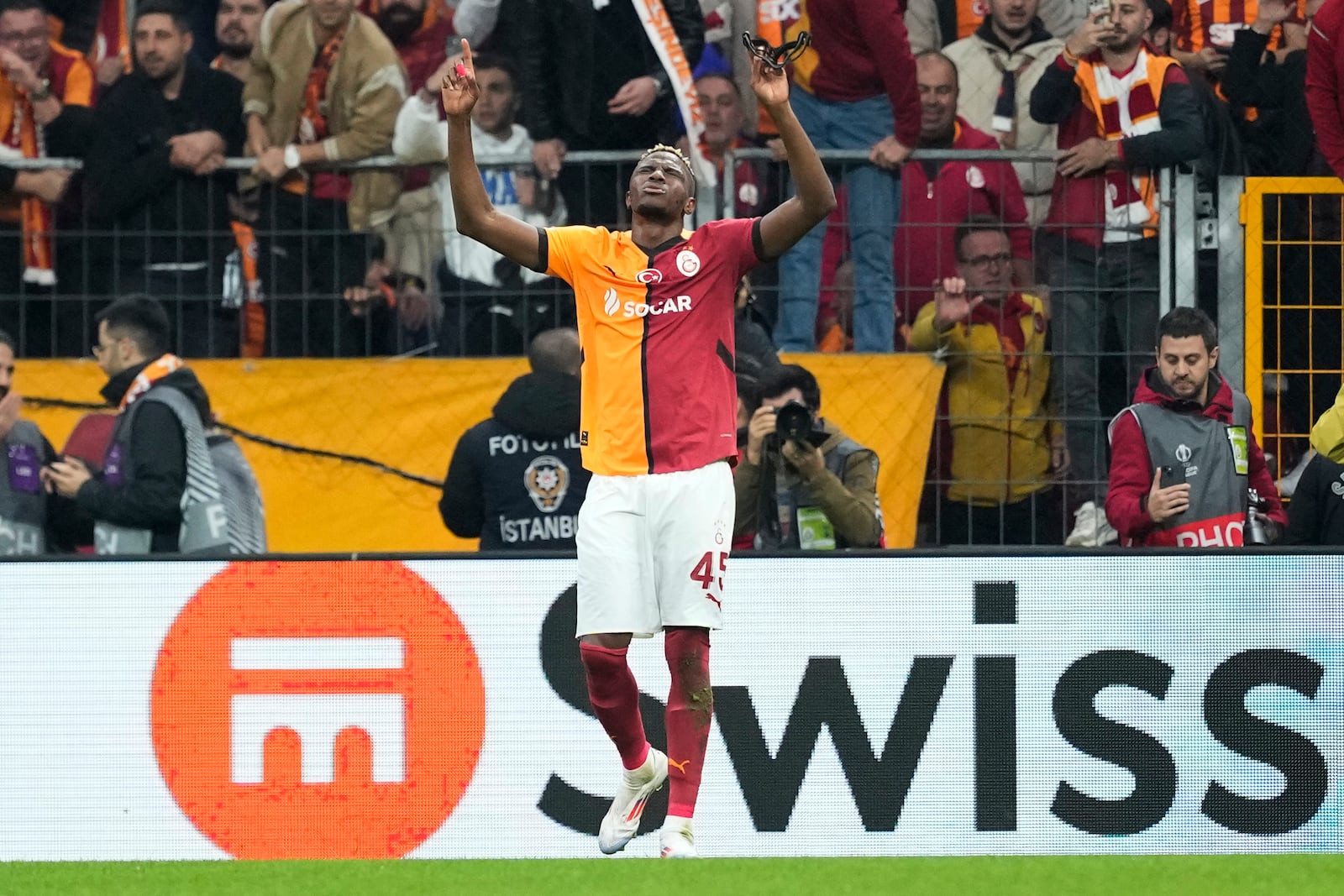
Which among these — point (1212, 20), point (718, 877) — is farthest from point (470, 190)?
point (1212, 20)

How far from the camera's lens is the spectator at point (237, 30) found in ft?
31.6

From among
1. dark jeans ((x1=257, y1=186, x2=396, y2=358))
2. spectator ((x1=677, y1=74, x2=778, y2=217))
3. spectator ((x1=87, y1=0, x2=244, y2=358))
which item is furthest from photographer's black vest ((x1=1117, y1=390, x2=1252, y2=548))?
spectator ((x1=87, y1=0, x2=244, y2=358))

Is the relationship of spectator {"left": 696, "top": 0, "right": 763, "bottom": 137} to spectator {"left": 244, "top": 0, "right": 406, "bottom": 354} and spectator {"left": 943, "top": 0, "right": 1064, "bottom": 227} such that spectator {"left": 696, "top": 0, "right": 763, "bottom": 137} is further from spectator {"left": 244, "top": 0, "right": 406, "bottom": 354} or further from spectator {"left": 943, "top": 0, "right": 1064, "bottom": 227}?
spectator {"left": 244, "top": 0, "right": 406, "bottom": 354}

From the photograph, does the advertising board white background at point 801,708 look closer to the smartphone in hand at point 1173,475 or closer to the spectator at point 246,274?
the smartphone in hand at point 1173,475

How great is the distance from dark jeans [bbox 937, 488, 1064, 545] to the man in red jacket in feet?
6.13

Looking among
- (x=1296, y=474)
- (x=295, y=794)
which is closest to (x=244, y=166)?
(x=295, y=794)

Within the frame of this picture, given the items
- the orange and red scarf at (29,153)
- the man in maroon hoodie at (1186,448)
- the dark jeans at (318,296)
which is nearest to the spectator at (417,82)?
the dark jeans at (318,296)

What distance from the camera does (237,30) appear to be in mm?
9648

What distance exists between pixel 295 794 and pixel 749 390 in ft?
8.10

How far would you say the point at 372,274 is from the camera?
29.7 ft

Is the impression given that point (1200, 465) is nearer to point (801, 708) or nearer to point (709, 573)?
point (801, 708)

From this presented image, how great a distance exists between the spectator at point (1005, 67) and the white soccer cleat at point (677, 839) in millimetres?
4402

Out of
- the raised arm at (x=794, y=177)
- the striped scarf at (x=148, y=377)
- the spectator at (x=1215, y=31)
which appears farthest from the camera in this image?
the spectator at (x=1215, y=31)

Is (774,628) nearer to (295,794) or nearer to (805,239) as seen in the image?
(295,794)
